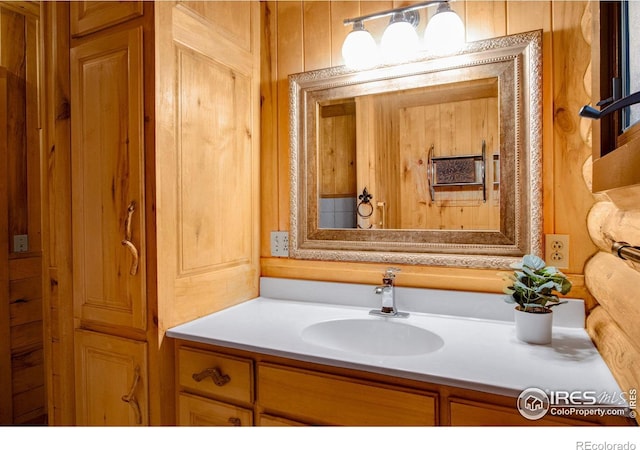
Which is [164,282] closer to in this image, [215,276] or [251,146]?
[215,276]

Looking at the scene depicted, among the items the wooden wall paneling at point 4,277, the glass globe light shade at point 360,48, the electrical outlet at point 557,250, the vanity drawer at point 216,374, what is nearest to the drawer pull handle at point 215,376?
the vanity drawer at point 216,374

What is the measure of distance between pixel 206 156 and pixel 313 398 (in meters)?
0.91

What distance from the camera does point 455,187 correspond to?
1.34 metres

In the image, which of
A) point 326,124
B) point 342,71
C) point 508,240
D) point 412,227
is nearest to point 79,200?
point 326,124

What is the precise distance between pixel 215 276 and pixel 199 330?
26cm

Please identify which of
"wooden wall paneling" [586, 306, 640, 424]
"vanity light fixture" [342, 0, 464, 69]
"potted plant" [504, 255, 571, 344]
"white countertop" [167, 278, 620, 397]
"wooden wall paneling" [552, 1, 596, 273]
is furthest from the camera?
"vanity light fixture" [342, 0, 464, 69]

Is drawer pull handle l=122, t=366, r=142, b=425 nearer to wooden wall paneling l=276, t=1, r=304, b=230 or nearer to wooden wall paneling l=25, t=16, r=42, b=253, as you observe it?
wooden wall paneling l=276, t=1, r=304, b=230

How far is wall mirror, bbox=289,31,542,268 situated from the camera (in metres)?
1.25

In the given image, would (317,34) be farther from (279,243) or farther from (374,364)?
(374,364)

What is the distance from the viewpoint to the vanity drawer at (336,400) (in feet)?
2.97

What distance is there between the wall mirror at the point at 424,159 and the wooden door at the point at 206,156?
0.21m

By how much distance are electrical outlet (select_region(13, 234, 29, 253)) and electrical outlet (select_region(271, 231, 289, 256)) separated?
1.50 meters

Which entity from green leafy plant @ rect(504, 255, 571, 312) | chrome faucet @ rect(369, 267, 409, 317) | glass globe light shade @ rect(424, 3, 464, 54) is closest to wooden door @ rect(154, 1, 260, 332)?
chrome faucet @ rect(369, 267, 409, 317)

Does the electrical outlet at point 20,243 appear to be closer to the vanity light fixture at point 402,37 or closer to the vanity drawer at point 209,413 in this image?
the vanity drawer at point 209,413
